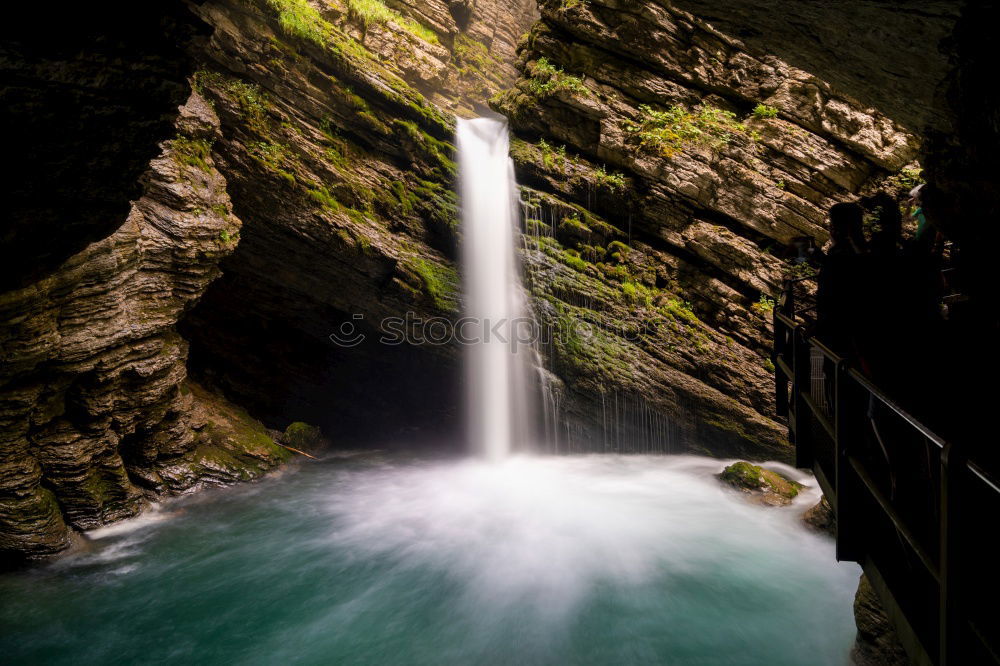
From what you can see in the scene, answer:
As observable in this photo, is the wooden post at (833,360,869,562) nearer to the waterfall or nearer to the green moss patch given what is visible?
the green moss patch

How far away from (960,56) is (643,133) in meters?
9.00

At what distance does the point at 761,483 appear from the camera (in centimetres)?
970

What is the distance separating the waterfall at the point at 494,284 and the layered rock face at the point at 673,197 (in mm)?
563

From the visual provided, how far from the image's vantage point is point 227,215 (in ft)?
31.1

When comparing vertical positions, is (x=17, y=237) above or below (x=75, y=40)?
below

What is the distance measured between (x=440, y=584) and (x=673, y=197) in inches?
402

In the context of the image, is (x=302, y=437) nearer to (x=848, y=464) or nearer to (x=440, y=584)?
(x=440, y=584)

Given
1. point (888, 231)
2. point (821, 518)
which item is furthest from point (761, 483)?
point (888, 231)

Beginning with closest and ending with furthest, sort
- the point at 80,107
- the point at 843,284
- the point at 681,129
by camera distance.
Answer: the point at 843,284 → the point at 80,107 → the point at 681,129

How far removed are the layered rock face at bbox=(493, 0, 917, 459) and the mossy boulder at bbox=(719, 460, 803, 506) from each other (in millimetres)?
1403

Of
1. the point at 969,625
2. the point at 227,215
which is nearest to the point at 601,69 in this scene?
the point at 227,215

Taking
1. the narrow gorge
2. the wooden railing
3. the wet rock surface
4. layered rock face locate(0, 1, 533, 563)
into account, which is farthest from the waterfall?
the wooden railing

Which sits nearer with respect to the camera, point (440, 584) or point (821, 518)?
point (440, 584)

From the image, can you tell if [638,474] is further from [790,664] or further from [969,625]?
[969,625]
